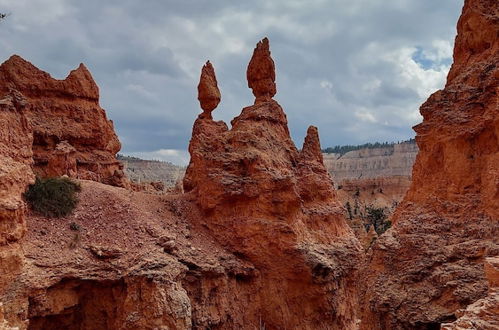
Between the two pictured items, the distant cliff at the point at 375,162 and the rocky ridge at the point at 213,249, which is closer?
the rocky ridge at the point at 213,249

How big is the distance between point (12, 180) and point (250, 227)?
30.1 ft

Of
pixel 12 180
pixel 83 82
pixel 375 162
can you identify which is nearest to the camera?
pixel 12 180

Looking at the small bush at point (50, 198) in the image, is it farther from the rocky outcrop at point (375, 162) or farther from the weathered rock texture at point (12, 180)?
the rocky outcrop at point (375, 162)

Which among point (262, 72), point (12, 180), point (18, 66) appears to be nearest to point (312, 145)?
point (262, 72)

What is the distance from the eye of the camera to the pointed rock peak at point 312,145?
23016 millimetres

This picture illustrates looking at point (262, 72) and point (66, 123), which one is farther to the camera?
point (66, 123)

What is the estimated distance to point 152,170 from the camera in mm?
147625

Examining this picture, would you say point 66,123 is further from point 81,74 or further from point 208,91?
point 208,91

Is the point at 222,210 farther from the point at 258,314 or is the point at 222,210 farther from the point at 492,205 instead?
the point at 492,205

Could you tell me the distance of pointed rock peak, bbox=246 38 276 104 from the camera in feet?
76.2

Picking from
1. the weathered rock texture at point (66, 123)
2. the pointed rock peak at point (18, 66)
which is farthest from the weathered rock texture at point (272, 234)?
the pointed rock peak at point (18, 66)

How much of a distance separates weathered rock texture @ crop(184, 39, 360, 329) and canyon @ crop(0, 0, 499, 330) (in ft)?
0.22

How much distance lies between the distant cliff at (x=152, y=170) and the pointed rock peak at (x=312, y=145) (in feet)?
369

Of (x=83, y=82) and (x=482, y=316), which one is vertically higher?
(x=83, y=82)
